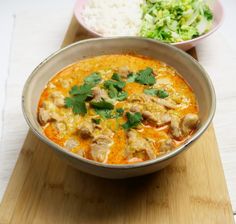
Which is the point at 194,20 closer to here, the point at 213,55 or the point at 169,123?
the point at 213,55

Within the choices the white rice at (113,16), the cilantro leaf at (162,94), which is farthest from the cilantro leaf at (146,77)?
the white rice at (113,16)

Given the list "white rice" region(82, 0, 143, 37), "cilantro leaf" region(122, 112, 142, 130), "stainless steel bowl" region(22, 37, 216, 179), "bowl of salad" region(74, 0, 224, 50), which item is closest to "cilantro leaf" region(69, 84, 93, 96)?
"stainless steel bowl" region(22, 37, 216, 179)

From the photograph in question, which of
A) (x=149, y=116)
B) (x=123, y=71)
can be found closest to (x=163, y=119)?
(x=149, y=116)

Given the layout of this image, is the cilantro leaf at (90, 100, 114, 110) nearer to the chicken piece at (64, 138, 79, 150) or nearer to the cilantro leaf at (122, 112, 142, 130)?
the cilantro leaf at (122, 112, 142, 130)

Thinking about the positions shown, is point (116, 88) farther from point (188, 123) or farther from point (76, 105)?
point (188, 123)

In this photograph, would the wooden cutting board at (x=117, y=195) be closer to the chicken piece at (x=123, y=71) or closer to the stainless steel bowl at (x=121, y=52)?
the stainless steel bowl at (x=121, y=52)
